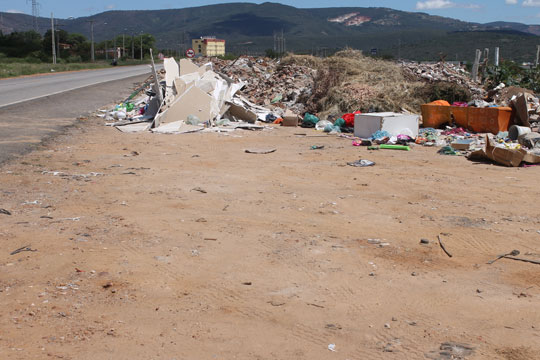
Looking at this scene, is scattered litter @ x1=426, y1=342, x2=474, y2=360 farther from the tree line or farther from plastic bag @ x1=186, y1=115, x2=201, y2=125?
the tree line

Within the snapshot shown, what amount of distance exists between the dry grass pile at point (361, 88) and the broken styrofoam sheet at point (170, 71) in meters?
4.38

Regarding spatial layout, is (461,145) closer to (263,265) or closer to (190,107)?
(190,107)

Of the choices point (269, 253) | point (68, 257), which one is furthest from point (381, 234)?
point (68, 257)

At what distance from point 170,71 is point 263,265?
40.5 feet

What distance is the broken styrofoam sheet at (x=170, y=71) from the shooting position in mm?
15498

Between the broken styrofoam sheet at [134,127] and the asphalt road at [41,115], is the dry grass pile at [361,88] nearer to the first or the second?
the broken styrofoam sheet at [134,127]

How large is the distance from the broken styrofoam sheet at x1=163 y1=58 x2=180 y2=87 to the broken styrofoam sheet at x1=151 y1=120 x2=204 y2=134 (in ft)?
6.47

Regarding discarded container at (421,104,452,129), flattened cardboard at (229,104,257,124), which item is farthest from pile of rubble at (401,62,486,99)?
flattened cardboard at (229,104,257,124)

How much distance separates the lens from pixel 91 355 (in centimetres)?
308

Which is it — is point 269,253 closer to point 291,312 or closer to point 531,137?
point 291,312

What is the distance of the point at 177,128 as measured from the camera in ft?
44.3

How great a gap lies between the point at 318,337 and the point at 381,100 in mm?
13847

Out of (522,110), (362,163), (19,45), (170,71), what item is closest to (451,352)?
(362,163)

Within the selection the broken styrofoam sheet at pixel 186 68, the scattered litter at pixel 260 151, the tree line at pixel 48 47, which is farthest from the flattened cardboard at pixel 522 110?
the tree line at pixel 48 47
